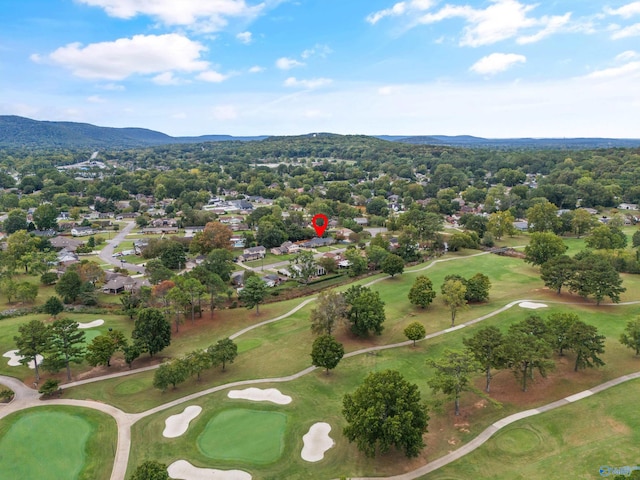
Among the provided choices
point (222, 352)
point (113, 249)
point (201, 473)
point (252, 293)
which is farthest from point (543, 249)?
point (113, 249)

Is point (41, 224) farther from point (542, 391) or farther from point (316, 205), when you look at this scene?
point (542, 391)

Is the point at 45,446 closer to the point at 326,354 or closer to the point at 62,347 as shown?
the point at 62,347

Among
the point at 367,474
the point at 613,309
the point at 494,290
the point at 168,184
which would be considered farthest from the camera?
A: the point at 168,184

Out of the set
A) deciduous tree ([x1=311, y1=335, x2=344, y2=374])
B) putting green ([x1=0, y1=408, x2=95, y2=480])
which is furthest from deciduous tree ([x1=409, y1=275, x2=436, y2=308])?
putting green ([x1=0, y1=408, x2=95, y2=480])

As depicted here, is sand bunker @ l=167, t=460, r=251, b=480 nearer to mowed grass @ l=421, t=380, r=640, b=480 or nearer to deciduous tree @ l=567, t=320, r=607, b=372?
mowed grass @ l=421, t=380, r=640, b=480

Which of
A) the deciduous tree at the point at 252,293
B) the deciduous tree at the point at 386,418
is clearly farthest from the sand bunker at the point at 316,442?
the deciduous tree at the point at 252,293

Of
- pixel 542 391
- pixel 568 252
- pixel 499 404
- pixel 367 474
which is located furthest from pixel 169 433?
pixel 568 252

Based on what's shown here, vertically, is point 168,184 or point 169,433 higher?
point 168,184
